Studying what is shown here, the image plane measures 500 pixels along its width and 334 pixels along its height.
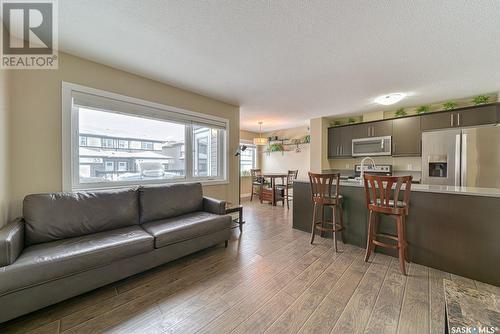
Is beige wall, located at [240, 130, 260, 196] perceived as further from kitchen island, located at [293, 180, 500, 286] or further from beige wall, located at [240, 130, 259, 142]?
kitchen island, located at [293, 180, 500, 286]

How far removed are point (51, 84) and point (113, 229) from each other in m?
1.81

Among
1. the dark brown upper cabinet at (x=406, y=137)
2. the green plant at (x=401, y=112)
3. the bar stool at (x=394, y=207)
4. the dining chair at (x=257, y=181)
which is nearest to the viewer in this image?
the bar stool at (x=394, y=207)

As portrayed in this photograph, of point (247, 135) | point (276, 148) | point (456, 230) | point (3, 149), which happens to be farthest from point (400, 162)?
point (3, 149)

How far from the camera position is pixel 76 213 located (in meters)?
2.05

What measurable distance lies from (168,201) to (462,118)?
542 cm

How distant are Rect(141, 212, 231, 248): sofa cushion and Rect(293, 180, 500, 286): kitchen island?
2233mm

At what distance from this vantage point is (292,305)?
1.64m

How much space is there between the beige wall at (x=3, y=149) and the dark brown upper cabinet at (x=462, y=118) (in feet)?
20.9

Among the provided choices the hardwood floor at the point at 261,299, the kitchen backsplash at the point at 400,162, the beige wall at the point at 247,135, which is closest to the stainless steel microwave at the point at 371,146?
the kitchen backsplash at the point at 400,162

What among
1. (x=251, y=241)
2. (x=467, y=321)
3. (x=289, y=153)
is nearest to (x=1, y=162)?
(x=251, y=241)

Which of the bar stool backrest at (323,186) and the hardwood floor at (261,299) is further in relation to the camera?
the bar stool backrest at (323,186)

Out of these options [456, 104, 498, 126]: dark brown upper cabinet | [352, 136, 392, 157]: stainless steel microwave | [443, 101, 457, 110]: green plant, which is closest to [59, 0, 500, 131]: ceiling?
[456, 104, 498, 126]: dark brown upper cabinet

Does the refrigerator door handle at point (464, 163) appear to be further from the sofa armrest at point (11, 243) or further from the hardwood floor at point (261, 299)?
the sofa armrest at point (11, 243)

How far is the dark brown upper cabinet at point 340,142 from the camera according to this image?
16.9 feet
